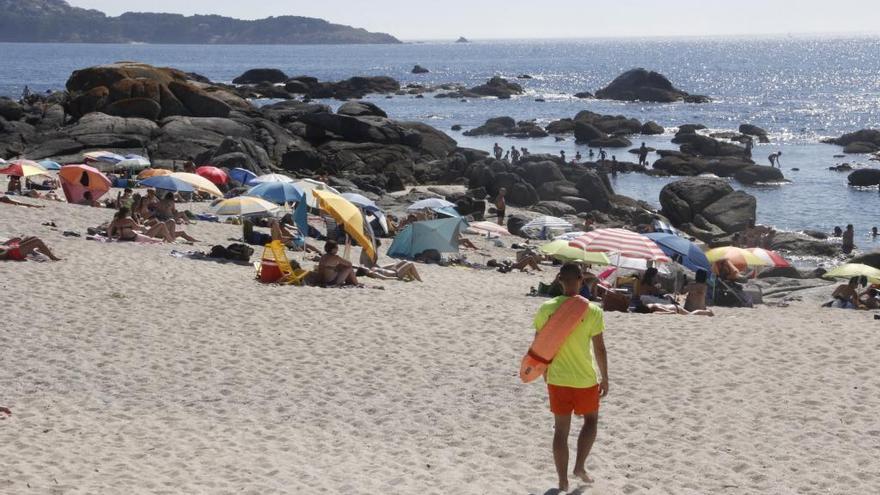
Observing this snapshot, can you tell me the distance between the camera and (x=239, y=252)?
18.0 meters

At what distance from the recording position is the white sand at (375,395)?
329 inches

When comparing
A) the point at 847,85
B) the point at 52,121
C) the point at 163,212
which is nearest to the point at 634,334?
the point at 163,212

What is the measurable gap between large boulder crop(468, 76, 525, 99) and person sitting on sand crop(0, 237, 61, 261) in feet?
277

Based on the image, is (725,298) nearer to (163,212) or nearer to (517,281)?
(517,281)

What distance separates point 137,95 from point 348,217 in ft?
86.8

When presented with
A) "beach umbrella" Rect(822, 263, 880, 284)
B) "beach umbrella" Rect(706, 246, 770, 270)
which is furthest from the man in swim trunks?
"beach umbrella" Rect(822, 263, 880, 284)

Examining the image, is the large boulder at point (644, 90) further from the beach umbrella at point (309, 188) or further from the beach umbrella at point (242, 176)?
the beach umbrella at point (309, 188)

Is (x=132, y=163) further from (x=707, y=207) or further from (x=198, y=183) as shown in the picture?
(x=707, y=207)

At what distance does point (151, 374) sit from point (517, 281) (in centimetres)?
980

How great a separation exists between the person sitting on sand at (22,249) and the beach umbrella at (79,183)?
304 inches

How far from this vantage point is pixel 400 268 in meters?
18.0

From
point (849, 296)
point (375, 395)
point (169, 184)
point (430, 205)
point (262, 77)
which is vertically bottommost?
point (262, 77)

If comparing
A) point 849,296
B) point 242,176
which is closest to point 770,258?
point 849,296

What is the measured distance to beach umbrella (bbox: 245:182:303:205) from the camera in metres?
22.7
